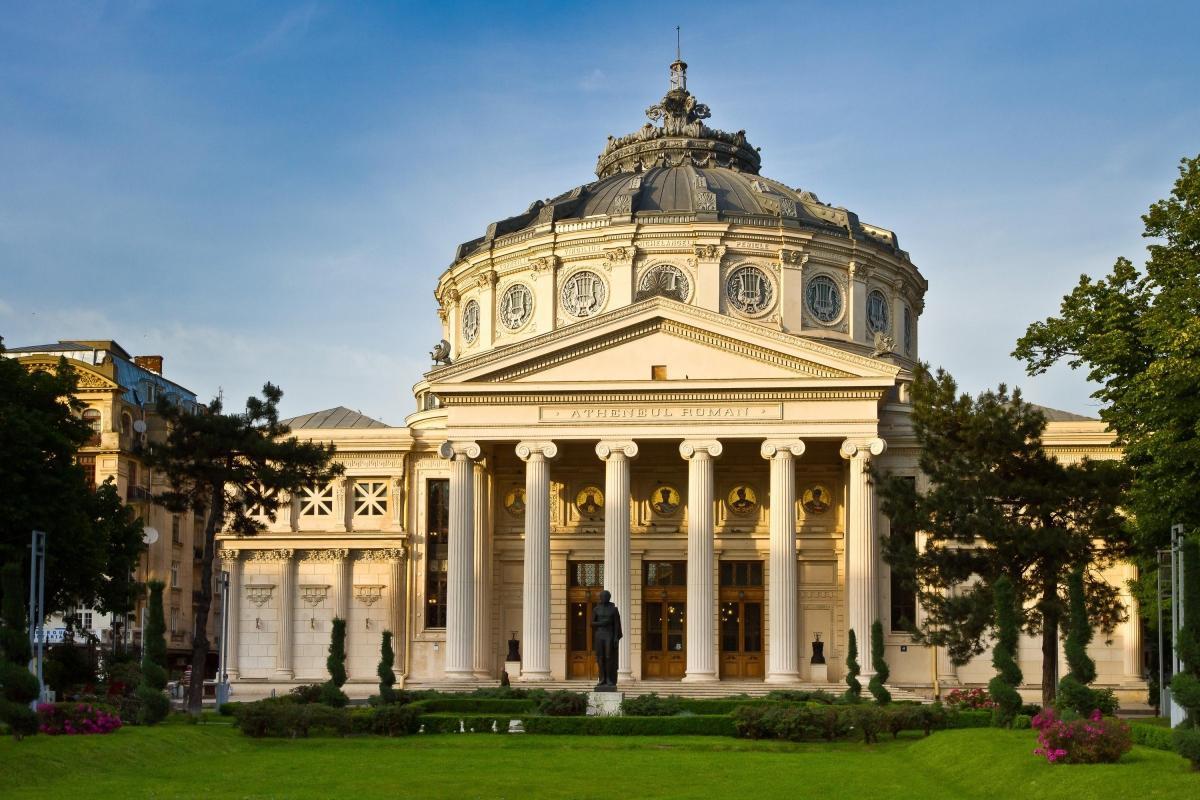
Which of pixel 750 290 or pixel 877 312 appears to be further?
pixel 877 312

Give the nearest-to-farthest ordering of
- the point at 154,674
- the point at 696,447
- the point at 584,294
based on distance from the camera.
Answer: the point at 154,674
the point at 696,447
the point at 584,294

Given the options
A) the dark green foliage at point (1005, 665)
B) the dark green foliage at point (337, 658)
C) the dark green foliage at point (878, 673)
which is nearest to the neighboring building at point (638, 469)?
the dark green foliage at point (878, 673)

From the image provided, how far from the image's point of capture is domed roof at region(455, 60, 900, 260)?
7856 cm

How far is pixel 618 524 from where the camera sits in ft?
212

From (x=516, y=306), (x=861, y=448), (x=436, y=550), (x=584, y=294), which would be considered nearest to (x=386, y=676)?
(x=436, y=550)

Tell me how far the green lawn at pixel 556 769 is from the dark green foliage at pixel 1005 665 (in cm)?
99

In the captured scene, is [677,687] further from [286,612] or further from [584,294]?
[584,294]

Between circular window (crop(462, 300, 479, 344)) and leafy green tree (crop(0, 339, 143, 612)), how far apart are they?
25286 mm

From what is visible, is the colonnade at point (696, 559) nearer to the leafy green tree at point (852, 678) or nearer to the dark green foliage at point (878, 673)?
the leafy green tree at point (852, 678)

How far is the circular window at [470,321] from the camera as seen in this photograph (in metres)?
82.4

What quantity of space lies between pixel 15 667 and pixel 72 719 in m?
2.18

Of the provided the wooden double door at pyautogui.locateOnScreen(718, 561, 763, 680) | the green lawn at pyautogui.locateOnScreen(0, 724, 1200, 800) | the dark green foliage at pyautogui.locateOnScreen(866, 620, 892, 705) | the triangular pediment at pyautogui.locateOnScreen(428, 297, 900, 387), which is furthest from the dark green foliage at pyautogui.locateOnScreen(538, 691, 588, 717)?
the wooden double door at pyautogui.locateOnScreen(718, 561, 763, 680)

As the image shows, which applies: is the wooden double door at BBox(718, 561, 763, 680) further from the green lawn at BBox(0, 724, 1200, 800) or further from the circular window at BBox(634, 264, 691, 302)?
the green lawn at BBox(0, 724, 1200, 800)

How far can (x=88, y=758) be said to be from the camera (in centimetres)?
3469
